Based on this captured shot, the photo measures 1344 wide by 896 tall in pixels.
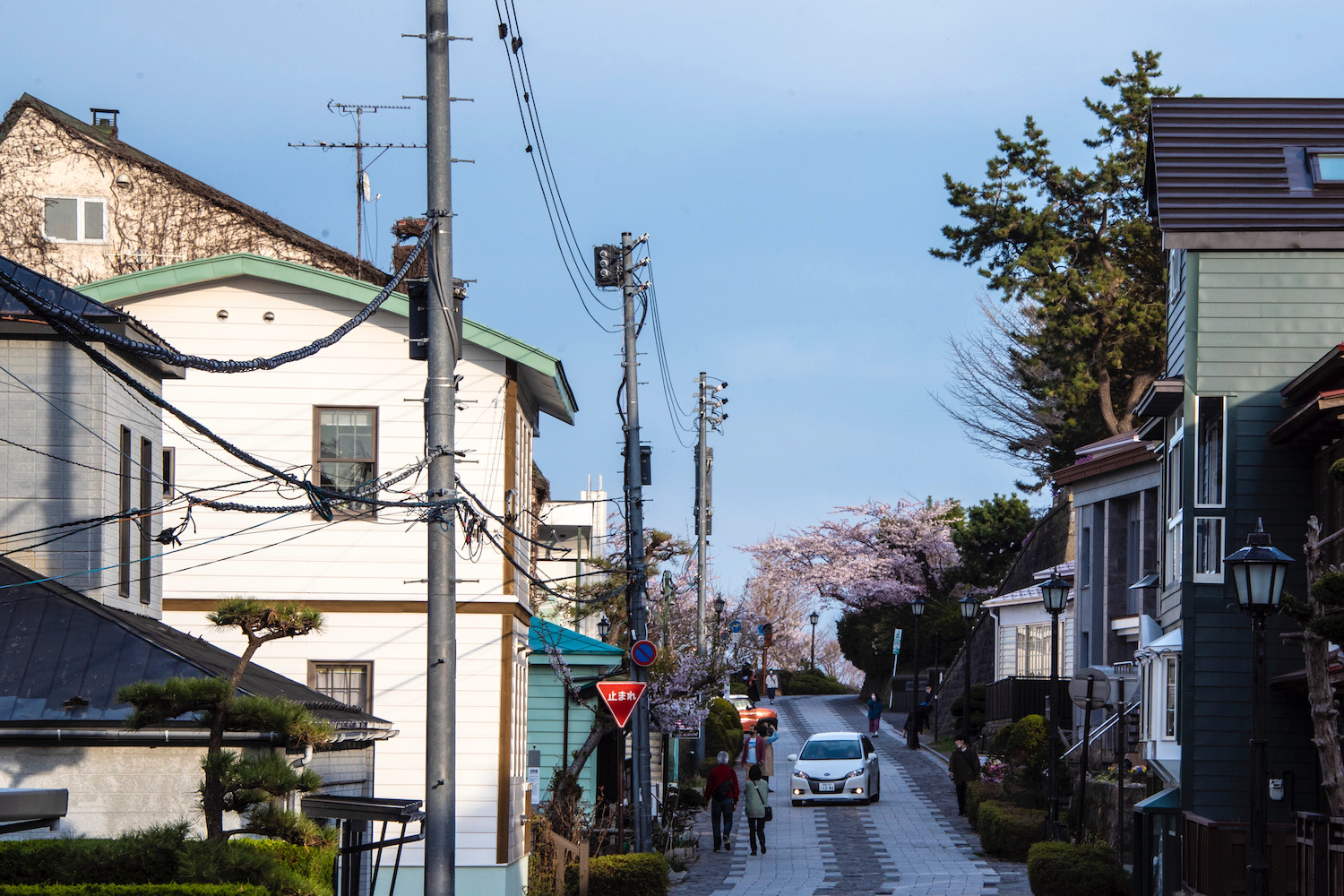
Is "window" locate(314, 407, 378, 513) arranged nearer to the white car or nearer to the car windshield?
the white car

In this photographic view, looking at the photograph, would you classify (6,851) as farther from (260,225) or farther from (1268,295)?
(260,225)

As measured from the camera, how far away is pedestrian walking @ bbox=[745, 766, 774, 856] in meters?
28.0

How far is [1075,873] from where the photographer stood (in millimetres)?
20094

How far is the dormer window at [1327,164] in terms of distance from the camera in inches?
825

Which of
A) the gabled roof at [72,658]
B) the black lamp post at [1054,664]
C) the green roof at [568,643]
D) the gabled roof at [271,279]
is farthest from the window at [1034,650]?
the gabled roof at [72,658]

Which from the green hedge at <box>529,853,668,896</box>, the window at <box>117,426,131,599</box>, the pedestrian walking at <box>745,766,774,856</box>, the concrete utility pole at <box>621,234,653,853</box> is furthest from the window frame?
the pedestrian walking at <box>745,766,774,856</box>

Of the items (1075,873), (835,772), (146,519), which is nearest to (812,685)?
(835,772)

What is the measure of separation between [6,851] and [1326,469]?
582 inches

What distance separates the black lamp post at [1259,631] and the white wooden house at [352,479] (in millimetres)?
10586

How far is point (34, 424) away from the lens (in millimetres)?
16000

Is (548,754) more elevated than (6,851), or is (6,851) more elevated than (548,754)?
(6,851)

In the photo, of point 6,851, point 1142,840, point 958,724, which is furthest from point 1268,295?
point 958,724

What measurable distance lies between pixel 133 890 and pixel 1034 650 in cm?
3714

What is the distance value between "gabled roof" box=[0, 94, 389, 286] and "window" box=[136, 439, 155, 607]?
44.1 feet
